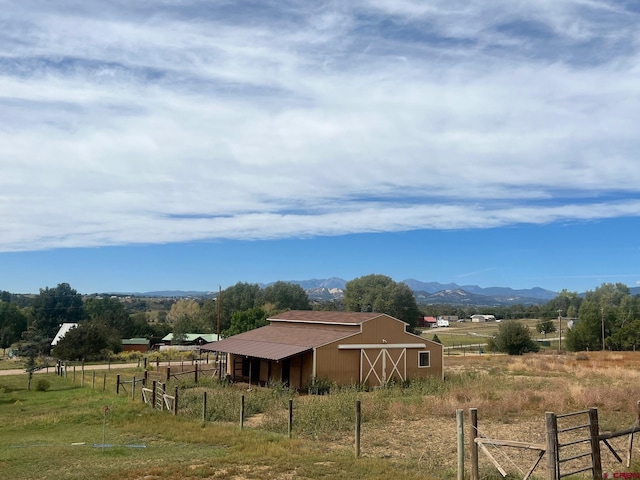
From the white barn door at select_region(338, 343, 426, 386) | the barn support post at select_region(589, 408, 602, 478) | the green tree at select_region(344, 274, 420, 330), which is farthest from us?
the green tree at select_region(344, 274, 420, 330)

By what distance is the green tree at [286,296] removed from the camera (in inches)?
4082

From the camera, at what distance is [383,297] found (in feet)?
316

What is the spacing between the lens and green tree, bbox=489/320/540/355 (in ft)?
206

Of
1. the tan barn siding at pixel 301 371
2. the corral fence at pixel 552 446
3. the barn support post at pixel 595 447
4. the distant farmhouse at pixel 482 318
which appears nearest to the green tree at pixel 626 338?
the tan barn siding at pixel 301 371

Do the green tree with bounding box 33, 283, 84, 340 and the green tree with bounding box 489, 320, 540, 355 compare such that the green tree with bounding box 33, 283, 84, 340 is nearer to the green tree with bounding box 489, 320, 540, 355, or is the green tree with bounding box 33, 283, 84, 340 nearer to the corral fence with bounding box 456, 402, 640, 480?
the green tree with bounding box 489, 320, 540, 355

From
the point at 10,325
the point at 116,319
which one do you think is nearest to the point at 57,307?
the point at 10,325

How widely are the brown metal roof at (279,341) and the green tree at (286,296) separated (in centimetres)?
6417

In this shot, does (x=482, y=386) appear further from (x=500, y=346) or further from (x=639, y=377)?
(x=500, y=346)

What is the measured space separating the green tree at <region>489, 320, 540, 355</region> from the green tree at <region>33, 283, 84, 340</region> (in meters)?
74.6

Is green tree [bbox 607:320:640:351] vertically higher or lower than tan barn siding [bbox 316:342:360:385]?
lower

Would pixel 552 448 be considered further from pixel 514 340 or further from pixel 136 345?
pixel 136 345

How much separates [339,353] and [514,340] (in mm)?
38397

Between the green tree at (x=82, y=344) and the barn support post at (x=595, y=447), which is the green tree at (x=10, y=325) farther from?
the barn support post at (x=595, y=447)

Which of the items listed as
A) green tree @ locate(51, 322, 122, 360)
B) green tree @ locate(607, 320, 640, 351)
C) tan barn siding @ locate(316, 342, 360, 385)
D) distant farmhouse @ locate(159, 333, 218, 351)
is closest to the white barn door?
tan barn siding @ locate(316, 342, 360, 385)
